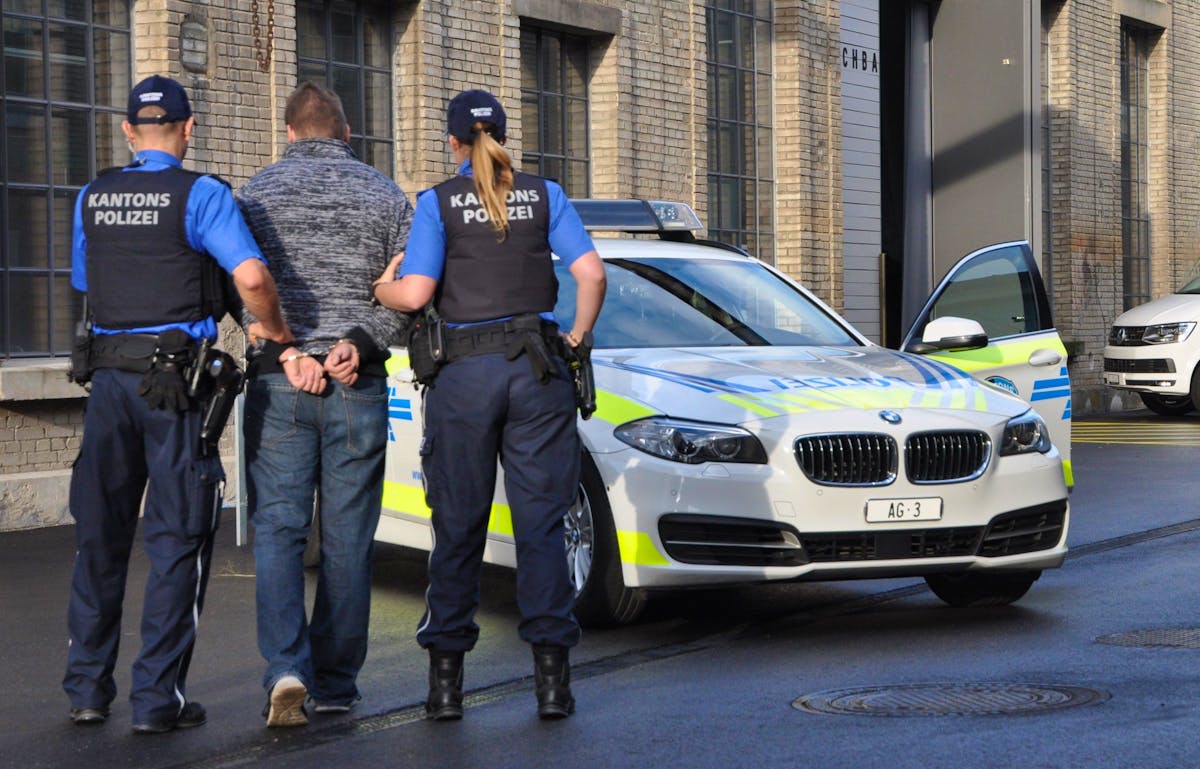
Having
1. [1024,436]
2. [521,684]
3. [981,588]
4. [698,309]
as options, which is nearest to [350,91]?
[698,309]

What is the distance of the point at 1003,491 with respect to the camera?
25.1 ft

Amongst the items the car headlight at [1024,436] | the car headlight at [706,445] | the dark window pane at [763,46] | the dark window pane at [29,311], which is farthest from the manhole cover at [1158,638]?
the dark window pane at [763,46]

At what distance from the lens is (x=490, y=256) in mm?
6012

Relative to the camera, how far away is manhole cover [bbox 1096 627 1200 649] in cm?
703

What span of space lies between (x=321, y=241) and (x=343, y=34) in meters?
9.28

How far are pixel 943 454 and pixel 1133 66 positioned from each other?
2222 cm

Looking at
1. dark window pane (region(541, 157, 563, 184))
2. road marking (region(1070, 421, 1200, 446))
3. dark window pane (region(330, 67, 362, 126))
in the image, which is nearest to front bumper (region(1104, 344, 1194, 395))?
road marking (region(1070, 421, 1200, 446))

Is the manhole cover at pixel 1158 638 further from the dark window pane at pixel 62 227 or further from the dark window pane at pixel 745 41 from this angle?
the dark window pane at pixel 745 41

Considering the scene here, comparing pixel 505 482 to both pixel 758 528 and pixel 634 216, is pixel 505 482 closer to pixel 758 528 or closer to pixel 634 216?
pixel 758 528

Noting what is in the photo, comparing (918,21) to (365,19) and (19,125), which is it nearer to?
(365,19)

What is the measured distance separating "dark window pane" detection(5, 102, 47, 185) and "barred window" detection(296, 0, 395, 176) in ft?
8.17

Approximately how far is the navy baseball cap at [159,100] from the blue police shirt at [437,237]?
0.77 m

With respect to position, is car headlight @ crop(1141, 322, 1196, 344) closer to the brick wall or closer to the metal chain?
the metal chain

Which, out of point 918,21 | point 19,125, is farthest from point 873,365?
point 918,21
